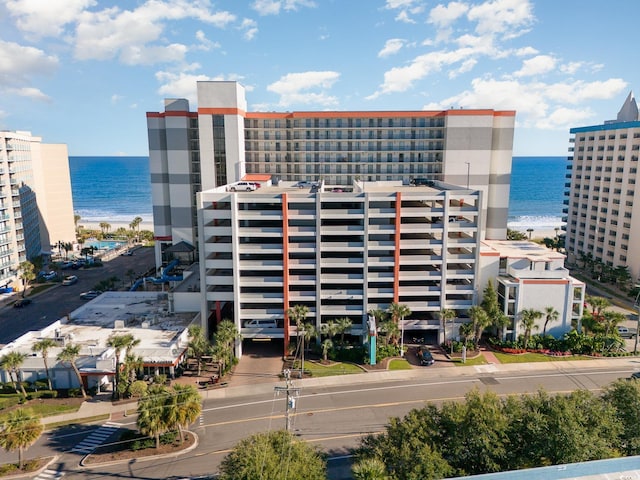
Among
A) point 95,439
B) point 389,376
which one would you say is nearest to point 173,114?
point 95,439

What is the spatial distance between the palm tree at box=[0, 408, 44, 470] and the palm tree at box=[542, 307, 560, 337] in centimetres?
6040

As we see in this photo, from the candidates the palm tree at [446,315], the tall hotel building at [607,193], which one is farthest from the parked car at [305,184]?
the tall hotel building at [607,193]

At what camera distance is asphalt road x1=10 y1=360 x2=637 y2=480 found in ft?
126

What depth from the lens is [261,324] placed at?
203 feet

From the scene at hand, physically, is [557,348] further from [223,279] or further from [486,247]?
[223,279]

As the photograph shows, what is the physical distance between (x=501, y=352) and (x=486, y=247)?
16.8 meters

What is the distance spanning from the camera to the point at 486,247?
69.6 m

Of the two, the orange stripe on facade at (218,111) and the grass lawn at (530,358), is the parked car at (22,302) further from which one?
the grass lawn at (530,358)

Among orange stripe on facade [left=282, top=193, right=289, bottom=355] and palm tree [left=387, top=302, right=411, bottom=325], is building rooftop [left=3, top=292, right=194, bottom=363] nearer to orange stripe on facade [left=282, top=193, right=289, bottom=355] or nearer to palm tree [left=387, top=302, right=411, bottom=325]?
orange stripe on facade [left=282, top=193, right=289, bottom=355]

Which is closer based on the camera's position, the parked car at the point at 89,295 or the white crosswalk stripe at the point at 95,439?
the white crosswalk stripe at the point at 95,439

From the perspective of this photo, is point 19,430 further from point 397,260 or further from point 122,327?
point 397,260

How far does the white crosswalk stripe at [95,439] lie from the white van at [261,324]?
69.3 feet

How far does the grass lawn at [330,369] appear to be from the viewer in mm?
55281

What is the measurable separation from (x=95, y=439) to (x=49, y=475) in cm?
531
